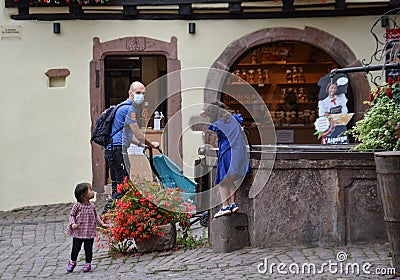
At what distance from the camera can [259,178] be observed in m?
7.69

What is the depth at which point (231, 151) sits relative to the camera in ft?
25.6

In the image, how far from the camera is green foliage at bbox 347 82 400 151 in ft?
25.6

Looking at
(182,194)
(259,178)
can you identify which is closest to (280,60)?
(182,194)

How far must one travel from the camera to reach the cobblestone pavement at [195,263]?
22.2 feet

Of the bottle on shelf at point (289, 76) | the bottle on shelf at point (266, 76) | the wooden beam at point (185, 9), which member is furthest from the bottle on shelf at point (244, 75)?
the wooden beam at point (185, 9)

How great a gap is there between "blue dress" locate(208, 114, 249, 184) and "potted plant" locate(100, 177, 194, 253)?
2.04 ft

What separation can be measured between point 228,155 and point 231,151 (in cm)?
5

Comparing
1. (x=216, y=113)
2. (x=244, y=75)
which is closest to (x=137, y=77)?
(x=244, y=75)

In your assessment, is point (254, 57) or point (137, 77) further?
point (254, 57)

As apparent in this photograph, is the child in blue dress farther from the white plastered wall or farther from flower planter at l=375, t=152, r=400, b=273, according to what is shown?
the white plastered wall

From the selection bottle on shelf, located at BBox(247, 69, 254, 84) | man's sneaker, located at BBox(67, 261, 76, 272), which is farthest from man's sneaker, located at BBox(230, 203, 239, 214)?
bottle on shelf, located at BBox(247, 69, 254, 84)

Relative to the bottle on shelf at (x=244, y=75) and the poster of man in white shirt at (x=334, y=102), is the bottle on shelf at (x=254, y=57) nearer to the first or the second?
the bottle on shelf at (x=244, y=75)

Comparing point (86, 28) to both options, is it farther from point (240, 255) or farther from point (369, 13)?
point (240, 255)

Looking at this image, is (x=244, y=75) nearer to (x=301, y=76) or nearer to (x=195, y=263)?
(x=301, y=76)
